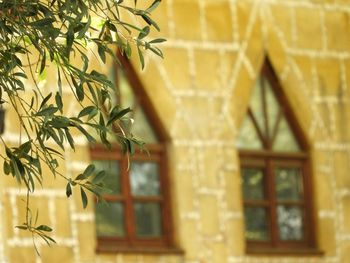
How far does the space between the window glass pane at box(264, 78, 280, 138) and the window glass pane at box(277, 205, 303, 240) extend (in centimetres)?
83

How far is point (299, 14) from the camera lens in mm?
21109

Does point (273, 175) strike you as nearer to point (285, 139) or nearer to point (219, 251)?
point (285, 139)

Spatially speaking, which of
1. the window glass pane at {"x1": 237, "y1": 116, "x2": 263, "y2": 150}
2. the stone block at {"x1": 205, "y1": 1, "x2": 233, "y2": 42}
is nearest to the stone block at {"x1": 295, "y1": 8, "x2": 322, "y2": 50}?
the stone block at {"x1": 205, "y1": 1, "x2": 233, "y2": 42}

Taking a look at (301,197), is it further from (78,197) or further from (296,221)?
(78,197)

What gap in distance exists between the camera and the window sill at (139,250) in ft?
60.6

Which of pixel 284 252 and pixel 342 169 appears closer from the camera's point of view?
pixel 284 252

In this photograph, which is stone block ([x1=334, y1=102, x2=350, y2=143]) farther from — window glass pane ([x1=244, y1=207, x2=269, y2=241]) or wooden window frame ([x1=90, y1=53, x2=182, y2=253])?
wooden window frame ([x1=90, y1=53, x2=182, y2=253])

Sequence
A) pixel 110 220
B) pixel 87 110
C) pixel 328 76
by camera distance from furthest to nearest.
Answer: pixel 328 76
pixel 110 220
pixel 87 110

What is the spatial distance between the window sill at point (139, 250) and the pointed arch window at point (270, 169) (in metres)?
1.27

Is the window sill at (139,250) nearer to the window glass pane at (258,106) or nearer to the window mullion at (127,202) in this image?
the window mullion at (127,202)

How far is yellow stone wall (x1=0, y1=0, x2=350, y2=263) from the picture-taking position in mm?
18234

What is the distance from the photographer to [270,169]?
20.4 metres

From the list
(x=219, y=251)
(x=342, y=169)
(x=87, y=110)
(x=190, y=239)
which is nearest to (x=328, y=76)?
(x=342, y=169)

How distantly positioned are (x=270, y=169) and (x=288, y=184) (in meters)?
0.41
